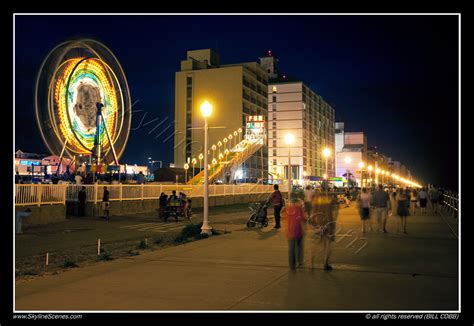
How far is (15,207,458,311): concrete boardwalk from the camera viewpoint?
7145mm

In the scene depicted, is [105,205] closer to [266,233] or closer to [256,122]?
[266,233]

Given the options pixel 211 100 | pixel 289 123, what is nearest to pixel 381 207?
pixel 211 100

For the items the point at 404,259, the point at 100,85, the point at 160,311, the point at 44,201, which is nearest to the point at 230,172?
the point at 100,85

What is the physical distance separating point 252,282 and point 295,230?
189 centimetres

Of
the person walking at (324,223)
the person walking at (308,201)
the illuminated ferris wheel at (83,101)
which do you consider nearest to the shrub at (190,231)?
the person walking at (308,201)

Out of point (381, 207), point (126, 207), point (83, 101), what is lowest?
point (126, 207)

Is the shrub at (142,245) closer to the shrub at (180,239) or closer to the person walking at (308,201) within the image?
the shrub at (180,239)

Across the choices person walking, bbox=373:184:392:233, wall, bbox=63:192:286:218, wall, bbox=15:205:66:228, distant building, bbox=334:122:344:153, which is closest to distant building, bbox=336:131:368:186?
distant building, bbox=334:122:344:153

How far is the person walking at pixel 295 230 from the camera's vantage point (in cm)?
994

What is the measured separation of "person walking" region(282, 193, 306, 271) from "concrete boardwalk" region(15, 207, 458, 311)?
0.98 feet

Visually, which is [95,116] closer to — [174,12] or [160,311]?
[174,12]

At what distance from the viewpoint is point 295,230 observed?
33.3 ft

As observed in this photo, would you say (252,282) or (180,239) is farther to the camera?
(180,239)

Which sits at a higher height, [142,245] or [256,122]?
[256,122]
